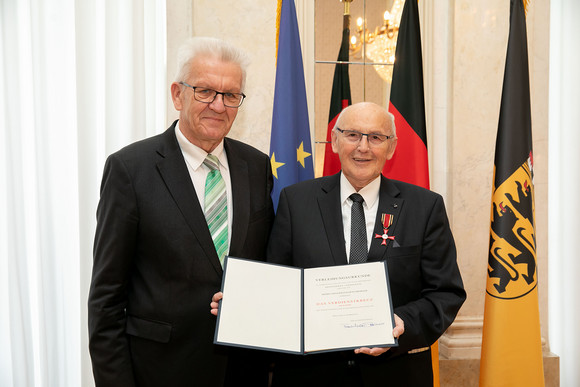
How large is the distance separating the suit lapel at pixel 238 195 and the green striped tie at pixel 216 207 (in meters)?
0.04

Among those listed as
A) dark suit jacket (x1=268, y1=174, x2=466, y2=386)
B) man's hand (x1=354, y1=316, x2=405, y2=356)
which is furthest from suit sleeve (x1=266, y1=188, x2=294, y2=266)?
man's hand (x1=354, y1=316, x2=405, y2=356)

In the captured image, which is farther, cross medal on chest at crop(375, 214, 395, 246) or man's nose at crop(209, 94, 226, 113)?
cross medal on chest at crop(375, 214, 395, 246)

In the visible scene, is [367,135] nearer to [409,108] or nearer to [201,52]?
[201,52]

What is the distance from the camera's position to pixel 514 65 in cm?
284

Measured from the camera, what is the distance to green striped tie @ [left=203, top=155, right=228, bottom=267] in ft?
6.00

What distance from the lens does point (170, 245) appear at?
1753 mm

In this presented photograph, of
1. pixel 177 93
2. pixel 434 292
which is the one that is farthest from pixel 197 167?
pixel 434 292

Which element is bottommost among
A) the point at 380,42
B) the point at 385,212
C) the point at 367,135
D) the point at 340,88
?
the point at 385,212

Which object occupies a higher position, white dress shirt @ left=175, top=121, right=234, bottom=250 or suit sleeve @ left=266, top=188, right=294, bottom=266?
white dress shirt @ left=175, top=121, right=234, bottom=250

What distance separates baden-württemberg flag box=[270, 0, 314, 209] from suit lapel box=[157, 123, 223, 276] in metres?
1.16

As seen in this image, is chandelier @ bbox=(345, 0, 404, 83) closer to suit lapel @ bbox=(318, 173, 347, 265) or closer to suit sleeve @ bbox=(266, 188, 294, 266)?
suit lapel @ bbox=(318, 173, 347, 265)

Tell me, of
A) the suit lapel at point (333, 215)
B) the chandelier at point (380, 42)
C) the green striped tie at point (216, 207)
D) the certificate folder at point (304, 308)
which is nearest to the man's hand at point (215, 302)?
the certificate folder at point (304, 308)

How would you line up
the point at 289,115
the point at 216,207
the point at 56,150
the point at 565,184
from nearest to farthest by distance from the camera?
the point at 216,207 < the point at 289,115 < the point at 56,150 < the point at 565,184

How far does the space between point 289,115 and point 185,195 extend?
1358 mm
